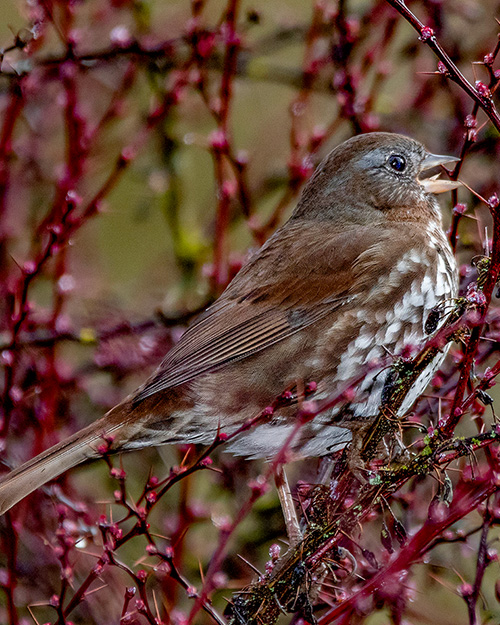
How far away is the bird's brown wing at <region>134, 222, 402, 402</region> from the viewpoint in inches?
154

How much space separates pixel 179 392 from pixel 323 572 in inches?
43.1

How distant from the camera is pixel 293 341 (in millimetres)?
3938

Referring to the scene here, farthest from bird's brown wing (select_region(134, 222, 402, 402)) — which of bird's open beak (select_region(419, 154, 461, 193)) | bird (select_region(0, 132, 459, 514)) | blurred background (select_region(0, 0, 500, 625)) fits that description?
bird's open beak (select_region(419, 154, 461, 193))

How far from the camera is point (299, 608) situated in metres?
2.96

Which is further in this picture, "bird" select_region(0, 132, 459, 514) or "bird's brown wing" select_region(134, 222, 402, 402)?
"bird's brown wing" select_region(134, 222, 402, 402)

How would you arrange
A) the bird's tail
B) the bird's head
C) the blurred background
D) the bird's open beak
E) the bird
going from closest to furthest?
the bird's tail < the bird < the blurred background < the bird's open beak < the bird's head

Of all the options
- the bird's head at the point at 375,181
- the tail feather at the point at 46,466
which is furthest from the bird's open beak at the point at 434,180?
the tail feather at the point at 46,466

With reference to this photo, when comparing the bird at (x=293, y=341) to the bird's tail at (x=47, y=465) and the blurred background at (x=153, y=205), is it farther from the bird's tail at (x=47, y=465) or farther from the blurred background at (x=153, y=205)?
the blurred background at (x=153, y=205)

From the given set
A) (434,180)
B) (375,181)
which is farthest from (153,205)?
(434,180)

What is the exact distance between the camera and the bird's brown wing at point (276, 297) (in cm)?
392

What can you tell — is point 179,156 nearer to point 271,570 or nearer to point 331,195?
point 331,195

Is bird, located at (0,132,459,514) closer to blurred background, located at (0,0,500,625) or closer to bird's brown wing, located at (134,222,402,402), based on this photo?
bird's brown wing, located at (134,222,402,402)

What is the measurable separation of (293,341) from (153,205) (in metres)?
1.82

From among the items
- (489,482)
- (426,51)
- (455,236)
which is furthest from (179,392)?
(426,51)
